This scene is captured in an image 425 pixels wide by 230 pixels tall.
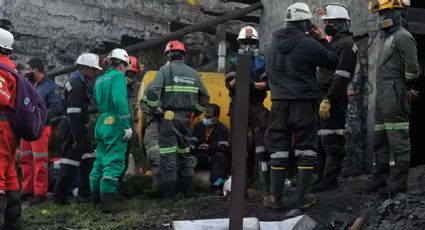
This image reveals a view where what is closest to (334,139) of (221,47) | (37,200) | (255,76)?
(255,76)

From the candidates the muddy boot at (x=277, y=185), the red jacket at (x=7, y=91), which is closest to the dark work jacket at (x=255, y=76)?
the muddy boot at (x=277, y=185)

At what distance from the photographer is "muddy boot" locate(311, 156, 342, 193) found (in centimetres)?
714

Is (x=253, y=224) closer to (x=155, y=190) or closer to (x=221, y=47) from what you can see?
(x=155, y=190)

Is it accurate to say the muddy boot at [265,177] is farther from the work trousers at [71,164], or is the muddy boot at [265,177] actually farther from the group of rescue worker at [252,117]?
the work trousers at [71,164]

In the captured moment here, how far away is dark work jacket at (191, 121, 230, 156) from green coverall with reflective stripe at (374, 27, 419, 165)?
10.1ft

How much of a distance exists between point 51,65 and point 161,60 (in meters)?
2.32

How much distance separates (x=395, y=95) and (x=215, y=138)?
353 centimetres

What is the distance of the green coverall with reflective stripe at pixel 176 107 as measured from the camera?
26.0 ft

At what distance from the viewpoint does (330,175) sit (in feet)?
23.5

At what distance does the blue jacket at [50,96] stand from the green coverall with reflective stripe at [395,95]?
4574mm

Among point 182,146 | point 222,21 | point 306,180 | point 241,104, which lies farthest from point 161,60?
point 241,104

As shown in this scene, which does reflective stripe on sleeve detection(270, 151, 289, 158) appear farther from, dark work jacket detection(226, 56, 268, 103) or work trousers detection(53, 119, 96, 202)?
work trousers detection(53, 119, 96, 202)

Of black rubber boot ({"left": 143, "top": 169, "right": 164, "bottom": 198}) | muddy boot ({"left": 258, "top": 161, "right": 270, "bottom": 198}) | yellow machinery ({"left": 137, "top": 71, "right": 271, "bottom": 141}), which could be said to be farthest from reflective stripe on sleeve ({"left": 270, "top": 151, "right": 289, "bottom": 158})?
yellow machinery ({"left": 137, "top": 71, "right": 271, "bottom": 141})

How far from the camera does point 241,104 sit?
478cm
